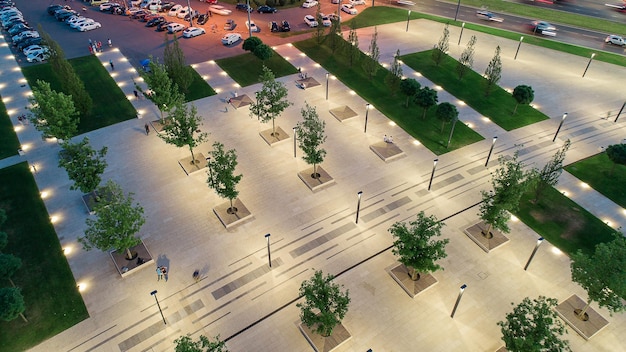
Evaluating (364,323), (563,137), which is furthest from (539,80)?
(364,323)

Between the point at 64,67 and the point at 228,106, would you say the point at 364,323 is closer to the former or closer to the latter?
the point at 228,106

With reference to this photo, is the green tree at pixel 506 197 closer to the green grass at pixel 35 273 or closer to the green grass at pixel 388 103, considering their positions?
the green grass at pixel 388 103

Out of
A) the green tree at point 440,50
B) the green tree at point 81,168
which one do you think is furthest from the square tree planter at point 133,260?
the green tree at point 440,50

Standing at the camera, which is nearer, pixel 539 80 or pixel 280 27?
pixel 539 80

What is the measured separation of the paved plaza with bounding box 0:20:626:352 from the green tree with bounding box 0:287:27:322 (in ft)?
11.8

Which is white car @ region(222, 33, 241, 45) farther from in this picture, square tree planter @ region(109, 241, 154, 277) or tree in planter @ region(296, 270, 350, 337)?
tree in planter @ region(296, 270, 350, 337)

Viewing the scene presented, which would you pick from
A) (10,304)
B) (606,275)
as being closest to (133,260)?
(10,304)

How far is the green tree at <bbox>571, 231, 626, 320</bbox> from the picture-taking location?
31750mm

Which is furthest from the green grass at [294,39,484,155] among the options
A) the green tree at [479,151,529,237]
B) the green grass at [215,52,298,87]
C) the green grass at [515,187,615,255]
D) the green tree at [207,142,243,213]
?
the green tree at [207,142,243,213]

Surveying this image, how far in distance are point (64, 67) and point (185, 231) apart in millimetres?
29284

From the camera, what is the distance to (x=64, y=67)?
5341cm

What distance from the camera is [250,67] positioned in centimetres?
6950

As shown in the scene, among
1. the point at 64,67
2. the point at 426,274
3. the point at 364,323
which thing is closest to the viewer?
the point at 364,323

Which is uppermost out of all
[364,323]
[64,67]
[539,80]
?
[64,67]
